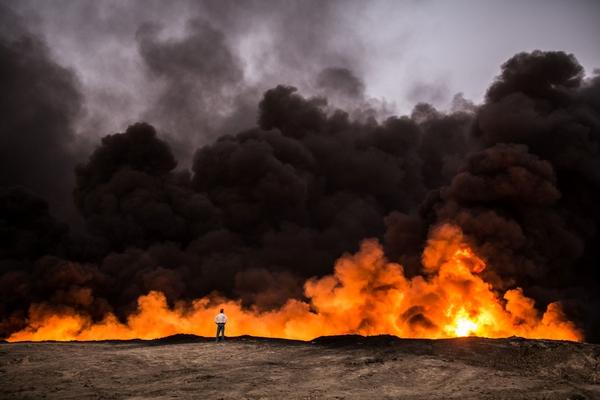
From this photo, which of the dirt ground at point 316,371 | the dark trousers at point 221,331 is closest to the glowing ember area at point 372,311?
the dark trousers at point 221,331

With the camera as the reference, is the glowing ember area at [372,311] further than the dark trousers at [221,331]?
Yes

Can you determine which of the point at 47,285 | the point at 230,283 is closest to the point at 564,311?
the point at 230,283

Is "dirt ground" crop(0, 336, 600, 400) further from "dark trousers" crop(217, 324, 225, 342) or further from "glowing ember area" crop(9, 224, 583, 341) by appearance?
"glowing ember area" crop(9, 224, 583, 341)

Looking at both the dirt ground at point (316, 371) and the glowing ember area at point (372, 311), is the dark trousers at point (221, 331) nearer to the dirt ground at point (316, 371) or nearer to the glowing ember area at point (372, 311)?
the dirt ground at point (316, 371)

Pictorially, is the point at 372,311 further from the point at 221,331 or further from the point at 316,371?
the point at 316,371

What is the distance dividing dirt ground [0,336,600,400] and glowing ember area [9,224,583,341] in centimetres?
1815

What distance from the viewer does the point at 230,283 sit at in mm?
66312

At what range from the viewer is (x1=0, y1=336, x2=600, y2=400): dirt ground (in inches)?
722

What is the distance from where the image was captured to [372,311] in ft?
166

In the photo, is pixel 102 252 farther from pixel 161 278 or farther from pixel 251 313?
pixel 251 313

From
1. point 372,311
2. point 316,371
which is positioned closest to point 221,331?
point 316,371

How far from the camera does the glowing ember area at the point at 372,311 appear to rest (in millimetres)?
43062

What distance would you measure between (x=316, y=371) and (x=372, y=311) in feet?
95.9

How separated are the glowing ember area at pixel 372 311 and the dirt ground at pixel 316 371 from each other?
18151 mm
